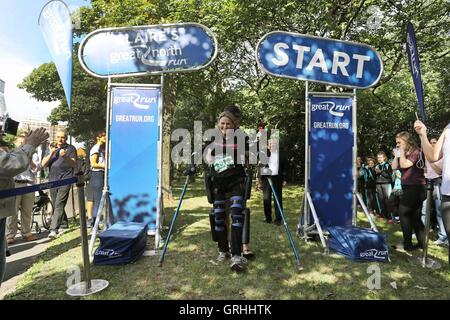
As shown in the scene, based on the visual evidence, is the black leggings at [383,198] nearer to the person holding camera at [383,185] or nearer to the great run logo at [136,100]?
the person holding camera at [383,185]

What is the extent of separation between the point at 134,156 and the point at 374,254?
4262 mm

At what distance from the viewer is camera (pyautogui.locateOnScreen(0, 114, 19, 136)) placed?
9.44ft

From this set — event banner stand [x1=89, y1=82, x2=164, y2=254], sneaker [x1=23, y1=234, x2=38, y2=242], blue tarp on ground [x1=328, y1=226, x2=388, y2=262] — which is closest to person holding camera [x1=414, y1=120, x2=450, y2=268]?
blue tarp on ground [x1=328, y1=226, x2=388, y2=262]

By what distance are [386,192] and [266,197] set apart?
3474mm

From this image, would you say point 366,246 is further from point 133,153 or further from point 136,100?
point 136,100

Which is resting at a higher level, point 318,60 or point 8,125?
point 318,60

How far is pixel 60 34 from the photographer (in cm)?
407

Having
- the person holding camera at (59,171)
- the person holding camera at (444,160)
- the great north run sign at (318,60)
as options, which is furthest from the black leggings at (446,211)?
the person holding camera at (59,171)

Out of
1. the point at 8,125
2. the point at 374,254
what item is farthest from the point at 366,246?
the point at 8,125

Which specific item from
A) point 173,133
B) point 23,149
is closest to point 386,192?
point 173,133

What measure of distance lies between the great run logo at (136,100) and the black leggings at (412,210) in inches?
182

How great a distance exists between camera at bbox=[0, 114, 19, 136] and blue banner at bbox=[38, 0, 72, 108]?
3.33 ft

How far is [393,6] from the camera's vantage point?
11164 mm

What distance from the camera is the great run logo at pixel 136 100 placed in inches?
234
